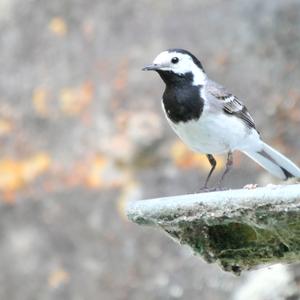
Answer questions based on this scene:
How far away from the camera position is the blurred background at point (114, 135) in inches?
189

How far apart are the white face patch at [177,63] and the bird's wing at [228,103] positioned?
→ 0.27 ft

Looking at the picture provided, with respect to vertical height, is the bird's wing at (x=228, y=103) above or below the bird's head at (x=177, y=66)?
below

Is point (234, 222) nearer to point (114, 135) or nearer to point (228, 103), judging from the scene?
point (228, 103)

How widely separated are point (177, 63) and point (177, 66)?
13 millimetres

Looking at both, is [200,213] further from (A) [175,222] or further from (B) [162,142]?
(B) [162,142]

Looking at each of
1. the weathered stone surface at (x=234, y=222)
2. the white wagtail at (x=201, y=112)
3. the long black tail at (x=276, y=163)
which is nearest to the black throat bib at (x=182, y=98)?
the white wagtail at (x=201, y=112)

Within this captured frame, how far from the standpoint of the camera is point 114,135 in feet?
16.5

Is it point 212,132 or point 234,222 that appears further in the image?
point 212,132

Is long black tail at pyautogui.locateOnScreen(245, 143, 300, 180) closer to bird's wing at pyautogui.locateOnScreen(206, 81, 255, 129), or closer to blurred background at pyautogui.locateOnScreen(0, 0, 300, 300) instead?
bird's wing at pyautogui.locateOnScreen(206, 81, 255, 129)

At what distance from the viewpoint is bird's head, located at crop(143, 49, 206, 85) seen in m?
3.58

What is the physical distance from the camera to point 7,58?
5340 millimetres

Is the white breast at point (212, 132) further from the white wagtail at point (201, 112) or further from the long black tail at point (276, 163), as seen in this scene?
the long black tail at point (276, 163)

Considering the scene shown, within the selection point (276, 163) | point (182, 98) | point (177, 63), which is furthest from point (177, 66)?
point (276, 163)

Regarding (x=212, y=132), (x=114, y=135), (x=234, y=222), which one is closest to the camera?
(x=234, y=222)
